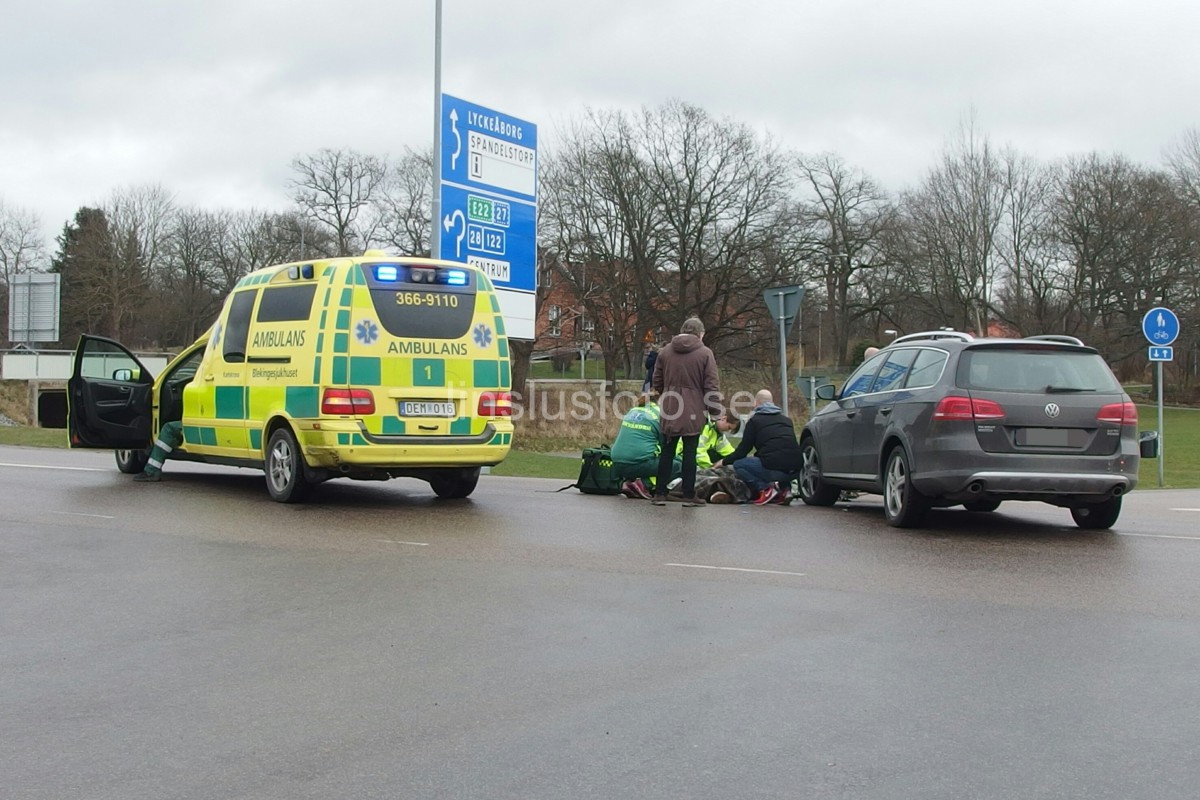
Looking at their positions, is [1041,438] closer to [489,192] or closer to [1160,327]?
[1160,327]

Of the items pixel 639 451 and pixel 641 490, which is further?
pixel 639 451

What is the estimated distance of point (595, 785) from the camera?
13.6 ft

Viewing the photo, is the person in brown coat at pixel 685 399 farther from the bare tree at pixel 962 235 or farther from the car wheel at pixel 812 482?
the bare tree at pixel 962 235

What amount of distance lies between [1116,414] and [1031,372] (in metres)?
0.74

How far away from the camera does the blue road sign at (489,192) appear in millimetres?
22469

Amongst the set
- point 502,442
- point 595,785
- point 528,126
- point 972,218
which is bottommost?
point 595,785

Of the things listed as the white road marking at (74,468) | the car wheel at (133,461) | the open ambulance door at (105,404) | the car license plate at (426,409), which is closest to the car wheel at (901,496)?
the car license plate at (426,409)

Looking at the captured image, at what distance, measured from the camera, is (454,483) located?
1340cm

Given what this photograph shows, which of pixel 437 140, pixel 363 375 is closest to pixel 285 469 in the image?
pixel 363 375

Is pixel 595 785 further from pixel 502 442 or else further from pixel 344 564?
pixel 502 442

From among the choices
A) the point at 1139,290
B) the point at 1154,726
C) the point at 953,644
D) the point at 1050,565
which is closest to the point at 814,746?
the point at 1154,726

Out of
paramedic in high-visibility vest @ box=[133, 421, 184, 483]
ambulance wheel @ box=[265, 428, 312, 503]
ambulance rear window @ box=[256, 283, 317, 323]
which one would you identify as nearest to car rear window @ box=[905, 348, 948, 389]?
ambulance rear window @ box=[256, 283, 317, 323]

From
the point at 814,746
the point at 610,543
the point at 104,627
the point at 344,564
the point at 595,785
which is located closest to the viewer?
the point at 595,785

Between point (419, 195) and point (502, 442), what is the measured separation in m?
47.4
